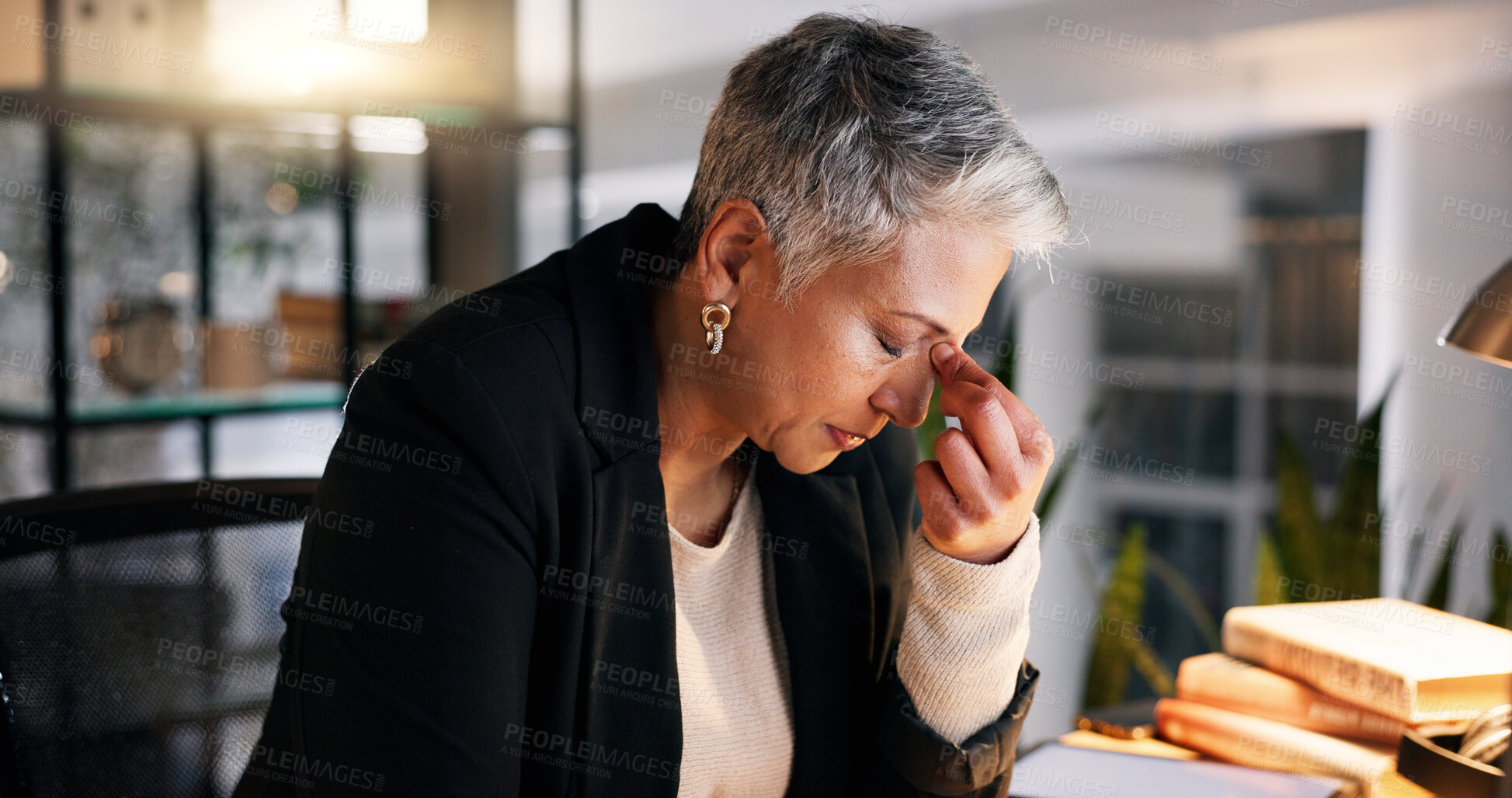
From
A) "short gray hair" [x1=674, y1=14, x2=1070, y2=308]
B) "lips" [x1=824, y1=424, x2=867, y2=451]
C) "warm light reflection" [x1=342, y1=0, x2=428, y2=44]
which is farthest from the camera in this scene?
"warm light reflection" [x1=342, y1=0, x2=428, y2=44]

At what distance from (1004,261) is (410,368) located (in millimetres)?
605

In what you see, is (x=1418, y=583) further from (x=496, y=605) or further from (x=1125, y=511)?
(x=496, y=605)

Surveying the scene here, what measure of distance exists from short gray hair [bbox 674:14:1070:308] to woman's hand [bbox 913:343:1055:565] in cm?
15

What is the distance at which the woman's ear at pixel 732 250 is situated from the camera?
1083 mm

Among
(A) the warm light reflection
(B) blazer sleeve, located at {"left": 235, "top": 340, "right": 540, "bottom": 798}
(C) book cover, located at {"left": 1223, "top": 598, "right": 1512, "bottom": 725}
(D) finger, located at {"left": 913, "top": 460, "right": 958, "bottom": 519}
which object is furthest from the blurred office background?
(B) blazer sleeve, located at {"left": 235, "top": 340, "right": 540, "bottom": 798}

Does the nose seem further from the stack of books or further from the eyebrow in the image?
the stack of books

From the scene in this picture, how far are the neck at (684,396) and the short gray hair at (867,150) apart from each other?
0.47ft

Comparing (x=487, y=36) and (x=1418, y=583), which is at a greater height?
(x=487, y=36)

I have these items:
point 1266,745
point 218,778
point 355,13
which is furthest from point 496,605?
point 355,13

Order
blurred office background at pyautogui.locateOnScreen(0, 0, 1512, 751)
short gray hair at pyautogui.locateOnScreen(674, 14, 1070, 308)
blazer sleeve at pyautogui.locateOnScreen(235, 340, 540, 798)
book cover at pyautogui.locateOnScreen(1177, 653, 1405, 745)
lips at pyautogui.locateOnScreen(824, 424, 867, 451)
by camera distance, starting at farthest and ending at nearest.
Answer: blurred office background at pyautogui.locateOnScreen(0, 0, 1512, 751), book cover at pyautogui.locateOnScreen(1177, 653, 1405, 745), lips at pyautogui.locateOnScreen(824, 424, 867, 451), short gray hair at pyautogui.locateOnScreen(674, 14, 1070, 308), blazer sleeve at pyautogui.locateOnScreen(235, 340, 540, 798)

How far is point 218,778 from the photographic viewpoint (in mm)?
1198

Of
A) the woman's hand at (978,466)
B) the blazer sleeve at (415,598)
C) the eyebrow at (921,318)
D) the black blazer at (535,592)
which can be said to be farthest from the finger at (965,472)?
the blazer sleeve at (415,598)

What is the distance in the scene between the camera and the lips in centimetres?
115

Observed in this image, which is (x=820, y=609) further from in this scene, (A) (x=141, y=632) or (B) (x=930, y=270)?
(A) (x=141, y=632)
